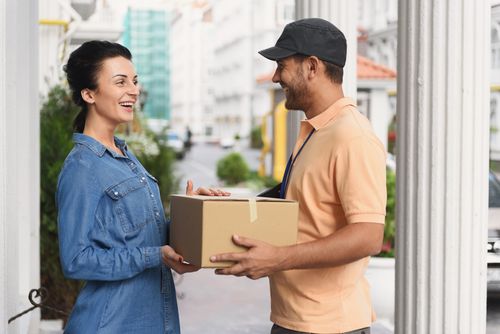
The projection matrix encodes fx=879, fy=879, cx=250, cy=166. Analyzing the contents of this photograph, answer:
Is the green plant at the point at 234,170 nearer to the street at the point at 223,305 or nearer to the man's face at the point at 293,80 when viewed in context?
the street at the point at 223,305

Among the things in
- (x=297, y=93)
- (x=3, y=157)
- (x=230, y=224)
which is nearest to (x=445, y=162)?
(x=297, y=93)

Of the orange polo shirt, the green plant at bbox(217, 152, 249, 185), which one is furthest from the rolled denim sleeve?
the green plant at bbox(217, 152, 249, 185)

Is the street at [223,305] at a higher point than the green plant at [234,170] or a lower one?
lower

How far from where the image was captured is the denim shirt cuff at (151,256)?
113 inches

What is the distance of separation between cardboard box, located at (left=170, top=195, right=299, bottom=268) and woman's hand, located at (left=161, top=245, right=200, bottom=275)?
0.11 meters

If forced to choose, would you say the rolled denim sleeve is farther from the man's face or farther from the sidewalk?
the sidewalk

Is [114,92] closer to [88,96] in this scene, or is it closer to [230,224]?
[88,96]

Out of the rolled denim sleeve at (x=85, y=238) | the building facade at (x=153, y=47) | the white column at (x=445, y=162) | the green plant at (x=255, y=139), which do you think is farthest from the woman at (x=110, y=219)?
the building facade at (x=153, y=47)

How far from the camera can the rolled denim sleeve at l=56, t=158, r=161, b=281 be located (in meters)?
2.78

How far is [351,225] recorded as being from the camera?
2627mm

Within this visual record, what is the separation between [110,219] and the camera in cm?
287

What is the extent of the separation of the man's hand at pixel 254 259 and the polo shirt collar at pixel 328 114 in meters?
0.47

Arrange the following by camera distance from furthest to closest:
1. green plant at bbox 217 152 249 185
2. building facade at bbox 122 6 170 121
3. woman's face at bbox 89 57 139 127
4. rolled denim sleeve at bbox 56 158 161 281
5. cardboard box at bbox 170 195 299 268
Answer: building facade at bbox 122 6 170 121 < green plant at bbox 217 152 249 185 < woman's face at bbox 89 57 139 127 < rolled denim sleeve at bbox 56 158 161 281 < cardboard box at bbox 170 195 299 268

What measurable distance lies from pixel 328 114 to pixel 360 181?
32 cm
